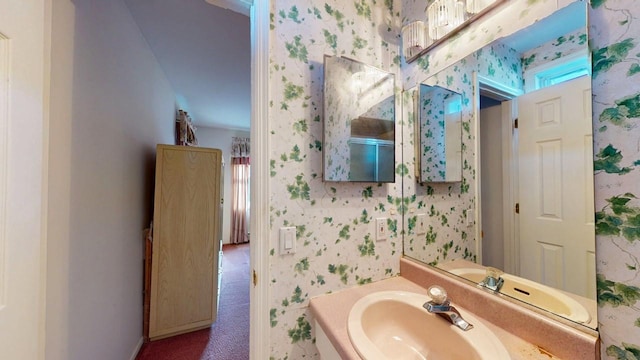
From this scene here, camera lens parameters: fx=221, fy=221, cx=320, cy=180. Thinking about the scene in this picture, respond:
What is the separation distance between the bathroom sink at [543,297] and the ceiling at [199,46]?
1546mm

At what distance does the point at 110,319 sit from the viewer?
1.38 m

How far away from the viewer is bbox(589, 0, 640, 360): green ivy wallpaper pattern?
0.52m

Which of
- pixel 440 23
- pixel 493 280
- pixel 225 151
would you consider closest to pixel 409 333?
pixel 493 280

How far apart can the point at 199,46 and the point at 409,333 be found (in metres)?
2.56

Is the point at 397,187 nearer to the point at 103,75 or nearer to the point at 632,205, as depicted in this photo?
the point at 632,205

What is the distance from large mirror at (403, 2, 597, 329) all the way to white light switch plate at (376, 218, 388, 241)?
212mm

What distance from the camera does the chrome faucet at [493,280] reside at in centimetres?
79

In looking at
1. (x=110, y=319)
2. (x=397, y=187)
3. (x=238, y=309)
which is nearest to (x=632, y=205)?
(x=397, y=187)

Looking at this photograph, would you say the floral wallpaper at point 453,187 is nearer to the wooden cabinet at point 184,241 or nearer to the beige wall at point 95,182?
the beige wall at point 95,182

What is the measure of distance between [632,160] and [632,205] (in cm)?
11

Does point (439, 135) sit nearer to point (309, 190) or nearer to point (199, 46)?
point (309, 190)

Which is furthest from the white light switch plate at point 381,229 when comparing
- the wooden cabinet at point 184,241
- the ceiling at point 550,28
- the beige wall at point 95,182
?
the wooden cabinet at point 184,241

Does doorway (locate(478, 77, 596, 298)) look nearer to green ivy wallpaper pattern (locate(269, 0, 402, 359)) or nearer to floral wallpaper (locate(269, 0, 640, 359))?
floral wallpaper (locate(269, 0, 640, 359))

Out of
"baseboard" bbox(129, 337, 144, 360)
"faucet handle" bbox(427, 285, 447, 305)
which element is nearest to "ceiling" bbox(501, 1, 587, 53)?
"faucet handle" bbox(427, 285, 447, 305)
